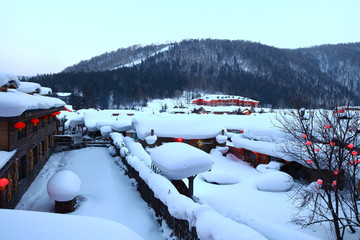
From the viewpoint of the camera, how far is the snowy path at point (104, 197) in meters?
7.71

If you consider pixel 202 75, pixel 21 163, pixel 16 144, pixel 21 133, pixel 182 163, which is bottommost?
pixel 21 163

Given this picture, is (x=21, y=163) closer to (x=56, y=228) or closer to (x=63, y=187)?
(x=63, y=187)

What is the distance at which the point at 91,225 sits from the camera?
360 cm

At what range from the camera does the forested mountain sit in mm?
97125

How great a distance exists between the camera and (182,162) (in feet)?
26.1

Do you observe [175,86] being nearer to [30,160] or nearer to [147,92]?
[147,92]

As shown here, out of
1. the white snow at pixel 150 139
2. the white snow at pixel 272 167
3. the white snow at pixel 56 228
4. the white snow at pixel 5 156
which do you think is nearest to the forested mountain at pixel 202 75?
the white snow at pixel 272 167

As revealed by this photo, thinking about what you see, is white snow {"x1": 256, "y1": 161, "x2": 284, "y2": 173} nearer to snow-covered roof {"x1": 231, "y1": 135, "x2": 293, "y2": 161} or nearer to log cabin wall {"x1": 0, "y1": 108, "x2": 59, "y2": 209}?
snow-covered roof {"x1": 231, "y1": 135, "x2": 293, "y2": 161}

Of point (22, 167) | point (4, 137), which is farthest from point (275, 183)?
point (22, 167)

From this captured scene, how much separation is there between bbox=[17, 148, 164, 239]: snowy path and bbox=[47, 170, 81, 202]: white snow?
74 cm

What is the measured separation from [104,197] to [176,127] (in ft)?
47.9

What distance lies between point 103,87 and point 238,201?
314 feet

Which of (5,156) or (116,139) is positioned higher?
(5,156)

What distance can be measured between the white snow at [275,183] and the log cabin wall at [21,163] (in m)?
12.7
